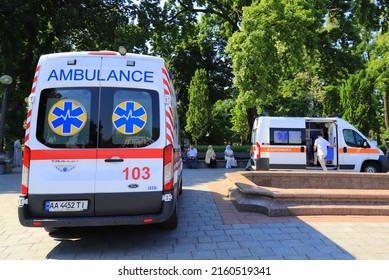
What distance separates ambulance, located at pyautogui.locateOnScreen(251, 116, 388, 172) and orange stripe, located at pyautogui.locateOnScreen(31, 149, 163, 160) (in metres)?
9.61

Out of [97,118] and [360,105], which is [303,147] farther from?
[360,105]

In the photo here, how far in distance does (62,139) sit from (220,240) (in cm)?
284

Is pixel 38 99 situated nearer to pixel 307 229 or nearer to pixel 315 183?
pixel 307 229

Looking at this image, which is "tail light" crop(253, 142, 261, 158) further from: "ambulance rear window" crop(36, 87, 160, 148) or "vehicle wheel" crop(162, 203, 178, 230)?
"ambulance rear window" crop(36, 87, 160, 148)

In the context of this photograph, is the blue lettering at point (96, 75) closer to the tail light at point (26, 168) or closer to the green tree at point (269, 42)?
the tail light at point (26, 168)

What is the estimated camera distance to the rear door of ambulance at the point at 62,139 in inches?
177

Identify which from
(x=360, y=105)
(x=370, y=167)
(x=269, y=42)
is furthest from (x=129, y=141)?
(x=360, y=105)

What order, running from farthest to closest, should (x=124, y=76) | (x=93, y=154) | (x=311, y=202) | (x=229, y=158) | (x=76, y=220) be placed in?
(x=229, y=158) → (x=311, y=202) → (x=124, y=76) → (x=93, y=154) → (x=76, y=220)

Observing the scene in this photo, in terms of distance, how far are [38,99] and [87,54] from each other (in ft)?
3.20

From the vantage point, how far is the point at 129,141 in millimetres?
4688

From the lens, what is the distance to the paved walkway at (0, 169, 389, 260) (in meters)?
4.52

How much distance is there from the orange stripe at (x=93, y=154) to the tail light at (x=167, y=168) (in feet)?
0.29

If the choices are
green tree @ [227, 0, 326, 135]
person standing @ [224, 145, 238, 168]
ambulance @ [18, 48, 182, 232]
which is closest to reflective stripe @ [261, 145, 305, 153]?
green tree @ [227, 0, 326, 135]

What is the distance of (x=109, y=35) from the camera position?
2017 centimetres
